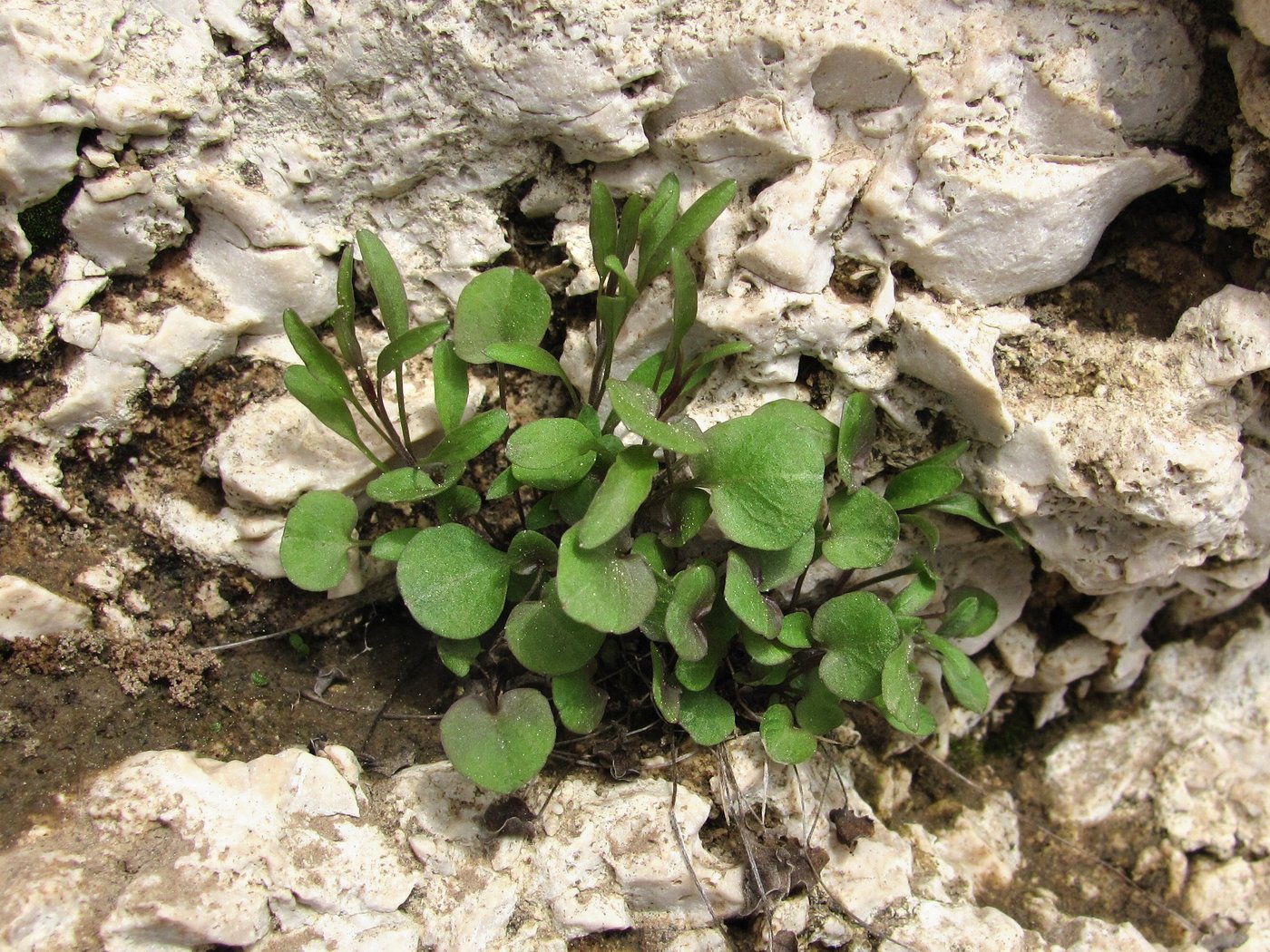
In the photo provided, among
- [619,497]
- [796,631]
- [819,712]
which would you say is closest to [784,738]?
[819,712]

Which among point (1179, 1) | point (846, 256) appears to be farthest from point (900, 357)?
point (1179, 1)

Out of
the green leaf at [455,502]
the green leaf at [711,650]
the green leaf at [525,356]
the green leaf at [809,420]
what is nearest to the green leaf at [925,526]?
the green leaf at [809,420]

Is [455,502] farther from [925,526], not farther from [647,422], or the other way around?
[925,526]

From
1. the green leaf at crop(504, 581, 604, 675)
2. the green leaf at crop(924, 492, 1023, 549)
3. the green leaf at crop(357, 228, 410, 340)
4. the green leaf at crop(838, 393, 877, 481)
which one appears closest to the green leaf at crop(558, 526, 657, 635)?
the green leaf at crop(504, 581, 604, 675)

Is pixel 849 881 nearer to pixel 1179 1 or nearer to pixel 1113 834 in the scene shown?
pixel 1113 834

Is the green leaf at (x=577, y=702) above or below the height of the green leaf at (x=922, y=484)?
below

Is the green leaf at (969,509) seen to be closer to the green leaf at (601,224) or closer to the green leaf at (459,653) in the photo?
the green leaf at (601,224)
